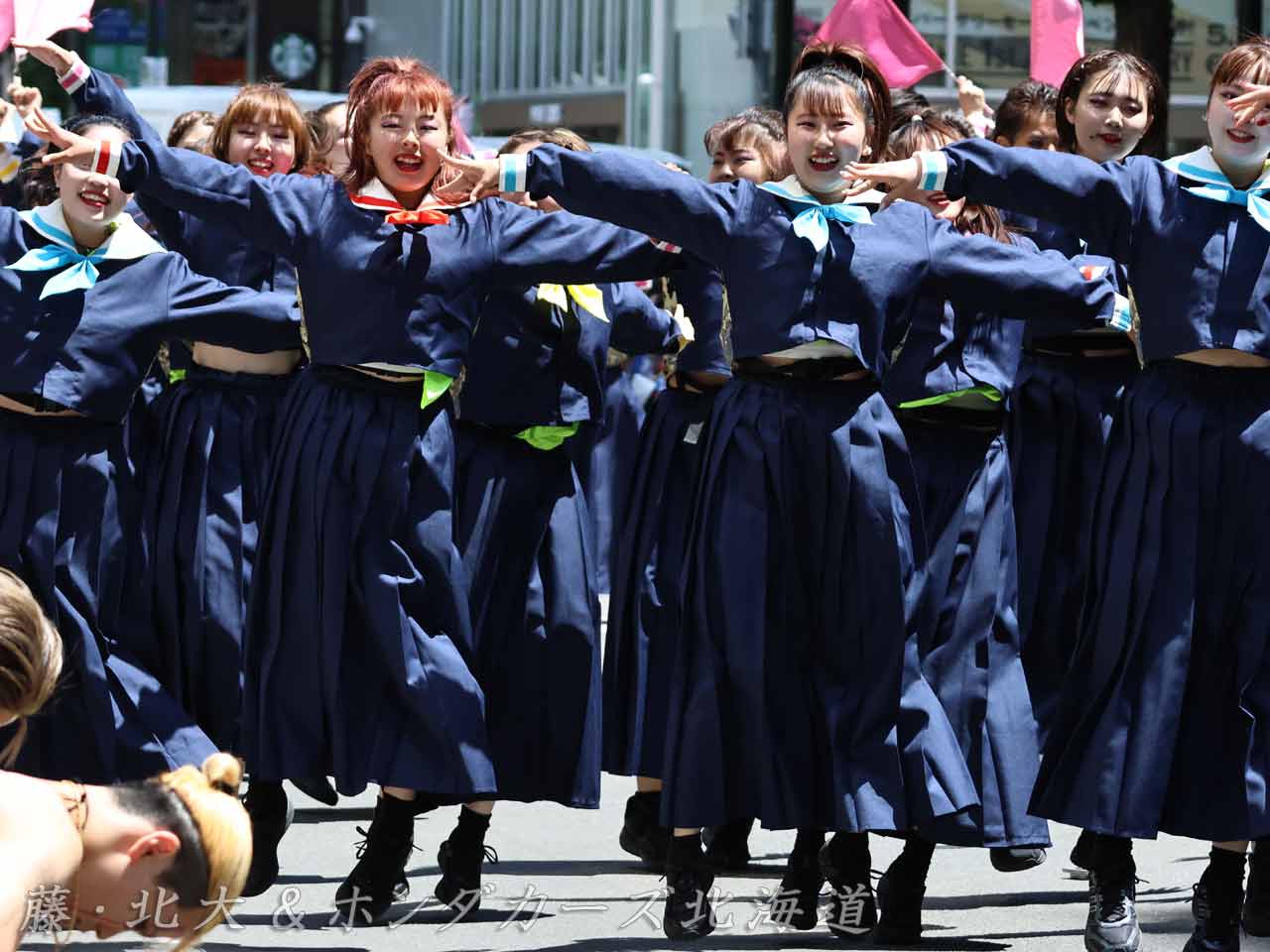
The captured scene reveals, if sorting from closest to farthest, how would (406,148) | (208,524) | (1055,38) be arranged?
(406,148), (208,524), (1055,38)

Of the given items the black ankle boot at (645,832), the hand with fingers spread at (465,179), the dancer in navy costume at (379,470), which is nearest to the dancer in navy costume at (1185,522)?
the hand with fingers spread at (465,179)

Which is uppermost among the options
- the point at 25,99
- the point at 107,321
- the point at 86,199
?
the point at 25,99

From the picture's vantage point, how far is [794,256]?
577 cm

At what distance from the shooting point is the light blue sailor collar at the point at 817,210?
576cm

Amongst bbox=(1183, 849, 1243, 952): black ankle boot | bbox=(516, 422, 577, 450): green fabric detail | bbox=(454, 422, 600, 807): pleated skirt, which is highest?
bbox=(516, 422, 577, 450): green fabric detail

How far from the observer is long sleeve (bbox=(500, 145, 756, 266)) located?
5695mm

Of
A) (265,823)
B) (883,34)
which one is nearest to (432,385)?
(265,823)

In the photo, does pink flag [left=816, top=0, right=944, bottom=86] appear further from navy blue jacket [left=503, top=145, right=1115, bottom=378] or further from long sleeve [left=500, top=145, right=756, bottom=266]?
long sleeve [left=500, top=145, right=756, bottom=266]

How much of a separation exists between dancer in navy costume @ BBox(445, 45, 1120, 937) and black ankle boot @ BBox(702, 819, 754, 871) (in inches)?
33.0

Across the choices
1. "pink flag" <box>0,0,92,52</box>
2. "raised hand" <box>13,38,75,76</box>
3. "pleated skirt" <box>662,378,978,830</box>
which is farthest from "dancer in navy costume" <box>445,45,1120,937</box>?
"pink flag" <box>0,0,92,52</box>

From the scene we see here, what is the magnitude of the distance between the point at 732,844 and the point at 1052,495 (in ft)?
4.71

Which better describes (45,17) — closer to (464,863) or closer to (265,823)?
(265,823)

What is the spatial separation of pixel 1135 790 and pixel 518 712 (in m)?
1.69

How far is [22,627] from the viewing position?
420 centimetres
